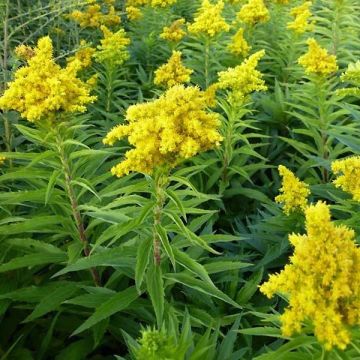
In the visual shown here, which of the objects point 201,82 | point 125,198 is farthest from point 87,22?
point 125,198

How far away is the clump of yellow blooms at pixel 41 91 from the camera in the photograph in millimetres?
2521

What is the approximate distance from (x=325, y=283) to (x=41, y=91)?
1.84 meters

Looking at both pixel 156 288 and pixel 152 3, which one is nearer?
pixel 156 288

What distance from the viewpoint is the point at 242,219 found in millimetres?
3807

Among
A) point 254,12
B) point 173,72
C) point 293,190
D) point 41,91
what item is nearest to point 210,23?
point 254,12

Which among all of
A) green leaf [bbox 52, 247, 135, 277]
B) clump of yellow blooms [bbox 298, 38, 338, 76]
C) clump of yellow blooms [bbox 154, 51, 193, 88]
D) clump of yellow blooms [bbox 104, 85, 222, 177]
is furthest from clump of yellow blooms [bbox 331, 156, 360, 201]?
clump of yellow blooms [bbox 154, 51, 193, 88]

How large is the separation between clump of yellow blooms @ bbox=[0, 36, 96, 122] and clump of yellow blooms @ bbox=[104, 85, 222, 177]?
595 millimetres

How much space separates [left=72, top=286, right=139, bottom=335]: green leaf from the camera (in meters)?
2.20

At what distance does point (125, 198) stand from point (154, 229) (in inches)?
7.8

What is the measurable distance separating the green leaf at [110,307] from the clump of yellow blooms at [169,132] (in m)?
0.61

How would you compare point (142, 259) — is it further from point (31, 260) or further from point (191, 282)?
point (31, 260)

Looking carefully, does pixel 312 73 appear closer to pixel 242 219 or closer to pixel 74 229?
pixel 242 219

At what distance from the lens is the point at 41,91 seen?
2598mm

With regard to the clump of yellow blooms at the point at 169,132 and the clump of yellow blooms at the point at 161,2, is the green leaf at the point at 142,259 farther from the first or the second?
the clump of yellow blooms at the point at 161,2
